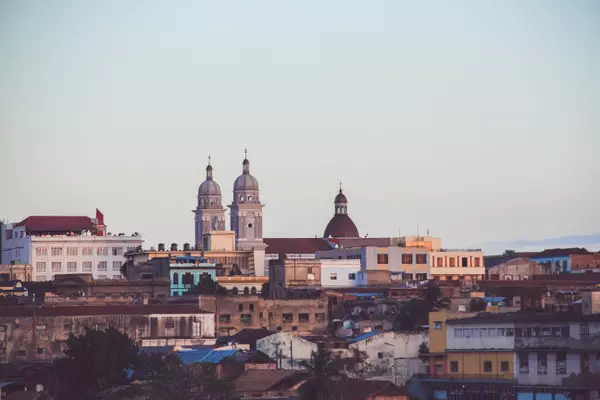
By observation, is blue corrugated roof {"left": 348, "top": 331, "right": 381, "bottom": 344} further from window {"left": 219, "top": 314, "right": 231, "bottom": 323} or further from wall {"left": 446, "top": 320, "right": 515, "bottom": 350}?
window {"left": 219, "top": 314, "right": 231, "bottom": 323}

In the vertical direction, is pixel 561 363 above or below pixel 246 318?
below

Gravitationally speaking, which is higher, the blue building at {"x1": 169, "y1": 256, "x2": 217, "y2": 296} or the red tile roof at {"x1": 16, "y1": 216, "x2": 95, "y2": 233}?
the red tile roof at {"x1": 16, "y1": 216, "x2": 95, "y2": 233}

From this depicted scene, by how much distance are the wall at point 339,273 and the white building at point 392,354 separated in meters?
43.5

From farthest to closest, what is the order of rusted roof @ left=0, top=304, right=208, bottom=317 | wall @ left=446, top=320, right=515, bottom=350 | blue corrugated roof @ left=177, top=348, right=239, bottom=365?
rusted roof @ left=0, top=304, right=208, bottom=317
blue corrugated roof @ left=177, top=348, right=239, bottom=365
wall @ left=446, top=320, right=515, bottom=350

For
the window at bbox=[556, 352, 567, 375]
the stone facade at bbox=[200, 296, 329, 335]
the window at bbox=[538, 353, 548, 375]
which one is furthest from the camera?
the stone facade at bbox=[200, 296, 329, 335]

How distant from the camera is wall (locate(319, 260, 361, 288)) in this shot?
5404 inches

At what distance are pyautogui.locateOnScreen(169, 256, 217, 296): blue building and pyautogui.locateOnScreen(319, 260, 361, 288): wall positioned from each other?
27.9 feet

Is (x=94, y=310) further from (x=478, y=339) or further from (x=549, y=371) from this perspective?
(x=549, y=371)

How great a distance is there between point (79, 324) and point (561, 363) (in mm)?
33039

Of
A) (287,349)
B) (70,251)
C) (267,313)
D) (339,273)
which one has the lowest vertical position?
(287,349)

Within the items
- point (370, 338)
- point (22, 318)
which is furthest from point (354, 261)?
point (370, 338)

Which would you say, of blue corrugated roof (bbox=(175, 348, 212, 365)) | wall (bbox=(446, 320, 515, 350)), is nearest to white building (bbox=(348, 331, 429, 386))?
wall (bbox=(446, 320, 515, 350))

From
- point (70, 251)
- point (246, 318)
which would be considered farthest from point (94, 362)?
point (70, 251)

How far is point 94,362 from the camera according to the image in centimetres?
9256
